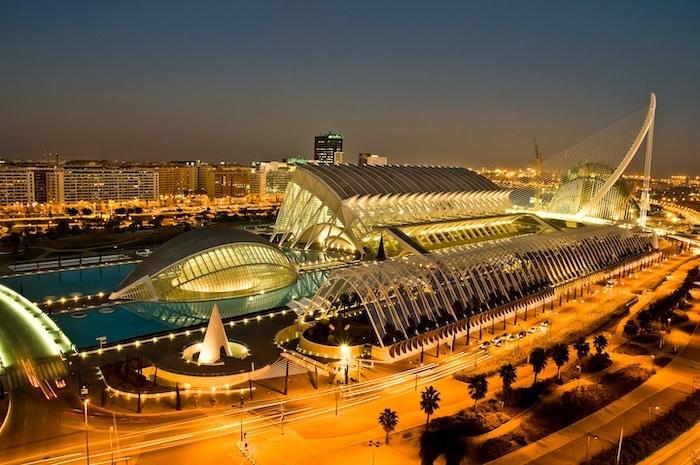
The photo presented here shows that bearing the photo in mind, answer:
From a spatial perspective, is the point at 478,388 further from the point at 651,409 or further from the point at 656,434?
the point at 651,409

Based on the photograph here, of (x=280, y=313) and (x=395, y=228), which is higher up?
(x=395, y=228)

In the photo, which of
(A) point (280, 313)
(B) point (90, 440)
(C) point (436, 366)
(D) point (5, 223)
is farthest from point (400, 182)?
(D) point (5, 223)

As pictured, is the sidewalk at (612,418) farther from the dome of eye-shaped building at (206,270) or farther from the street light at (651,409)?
the dome of eye-shaped building at (206,270)

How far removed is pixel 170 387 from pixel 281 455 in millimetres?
8923

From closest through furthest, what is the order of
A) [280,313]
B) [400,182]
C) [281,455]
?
1. [281,455]
2. [280,313]
3. [400,182]

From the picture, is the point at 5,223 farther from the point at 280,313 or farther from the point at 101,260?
the point at 280,313

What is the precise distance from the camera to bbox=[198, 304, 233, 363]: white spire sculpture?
31.5 metres

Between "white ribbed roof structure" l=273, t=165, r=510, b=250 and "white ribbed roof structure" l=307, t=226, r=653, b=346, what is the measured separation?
2066 centimetres

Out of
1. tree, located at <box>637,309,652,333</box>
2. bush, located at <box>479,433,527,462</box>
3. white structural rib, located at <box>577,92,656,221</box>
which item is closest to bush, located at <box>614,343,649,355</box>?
tree, located at <box>637,309,652,333</box>

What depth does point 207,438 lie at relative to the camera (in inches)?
943

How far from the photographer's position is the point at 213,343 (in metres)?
31.8

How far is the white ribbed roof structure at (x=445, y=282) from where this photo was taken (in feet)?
118

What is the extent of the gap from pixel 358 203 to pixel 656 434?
155 feet

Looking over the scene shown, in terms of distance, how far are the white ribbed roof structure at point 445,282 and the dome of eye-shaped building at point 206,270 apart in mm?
10014
